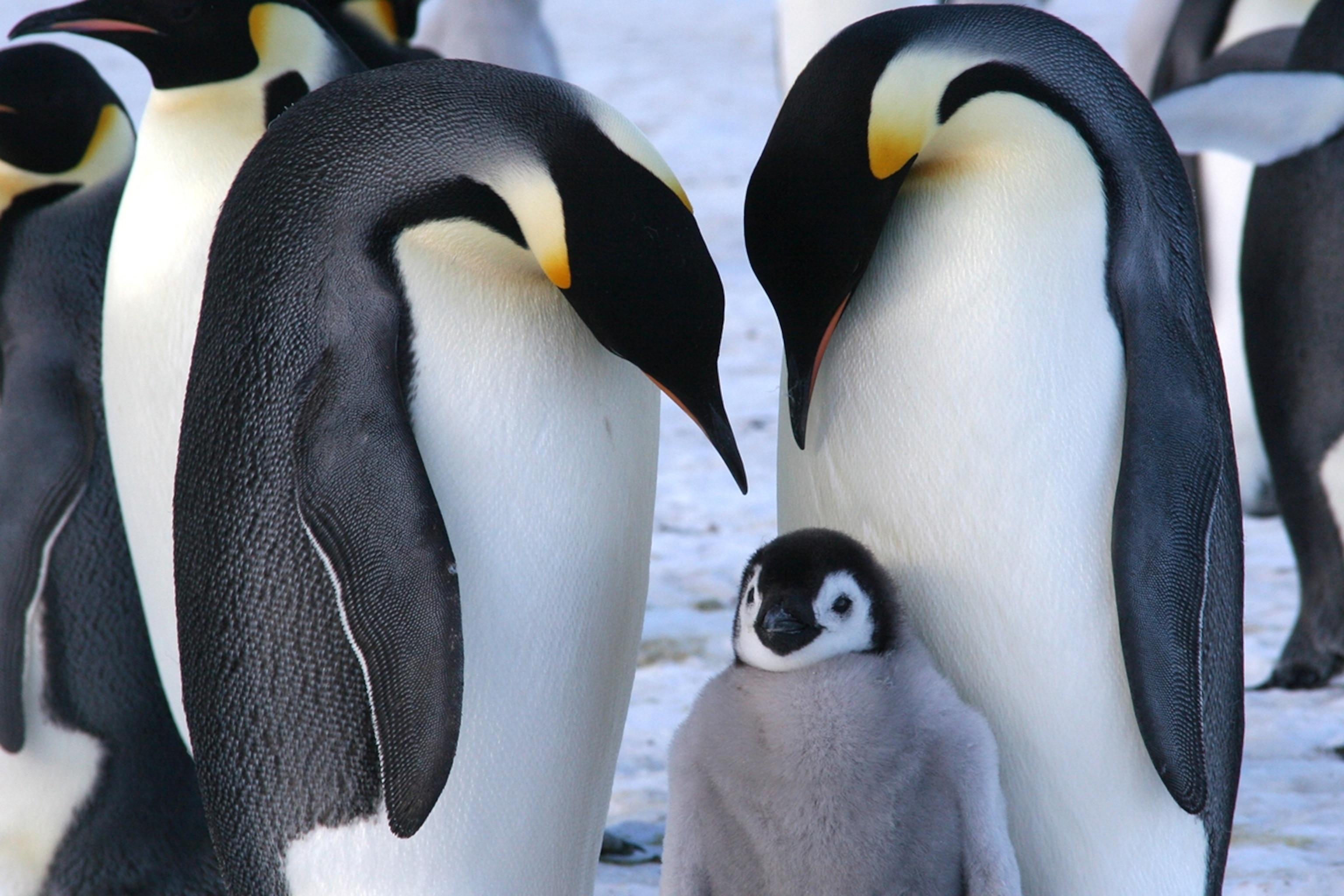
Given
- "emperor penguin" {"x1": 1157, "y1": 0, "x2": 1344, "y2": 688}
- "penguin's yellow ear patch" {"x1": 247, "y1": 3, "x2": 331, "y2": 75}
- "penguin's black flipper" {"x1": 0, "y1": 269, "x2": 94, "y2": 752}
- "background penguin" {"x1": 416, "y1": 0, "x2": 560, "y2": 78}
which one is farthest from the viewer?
"background penguin" {"x1": 416, "y1": 0, "x2": 560, "y2": 78}

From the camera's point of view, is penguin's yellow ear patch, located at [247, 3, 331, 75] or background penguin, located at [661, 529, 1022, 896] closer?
background penguin, located at [661, 529, 1022, 896]

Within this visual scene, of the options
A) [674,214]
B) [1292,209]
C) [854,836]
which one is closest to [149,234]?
[674,214]

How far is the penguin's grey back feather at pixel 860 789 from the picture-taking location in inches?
63.5

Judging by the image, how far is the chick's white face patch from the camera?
1.62m

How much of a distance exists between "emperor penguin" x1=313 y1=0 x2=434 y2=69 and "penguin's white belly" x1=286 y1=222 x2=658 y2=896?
1957 millimetres

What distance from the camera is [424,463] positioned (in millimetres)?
1695

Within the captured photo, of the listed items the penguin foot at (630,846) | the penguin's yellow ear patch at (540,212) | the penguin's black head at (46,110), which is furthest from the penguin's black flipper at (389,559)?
the penguin's black head at (46,110)

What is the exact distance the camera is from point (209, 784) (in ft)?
6.03

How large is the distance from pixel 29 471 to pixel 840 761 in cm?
146

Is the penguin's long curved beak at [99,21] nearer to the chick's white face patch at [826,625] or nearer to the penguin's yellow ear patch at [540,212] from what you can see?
the penguin's yellow ear patch at [540,212]

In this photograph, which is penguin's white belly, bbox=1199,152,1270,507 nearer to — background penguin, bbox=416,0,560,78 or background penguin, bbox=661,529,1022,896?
background penguin, bbox=416,0,560,78

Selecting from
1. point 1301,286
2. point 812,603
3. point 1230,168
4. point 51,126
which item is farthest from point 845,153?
point 1230,168

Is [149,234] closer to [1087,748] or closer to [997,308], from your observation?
[997,308]

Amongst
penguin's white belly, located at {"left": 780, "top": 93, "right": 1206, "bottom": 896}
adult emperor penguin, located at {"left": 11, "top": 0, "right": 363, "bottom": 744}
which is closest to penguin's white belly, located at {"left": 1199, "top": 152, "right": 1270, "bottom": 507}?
penguin's white belly, located at {"left": 780, "top": 93, "right": 1206, "bottom": 896}
